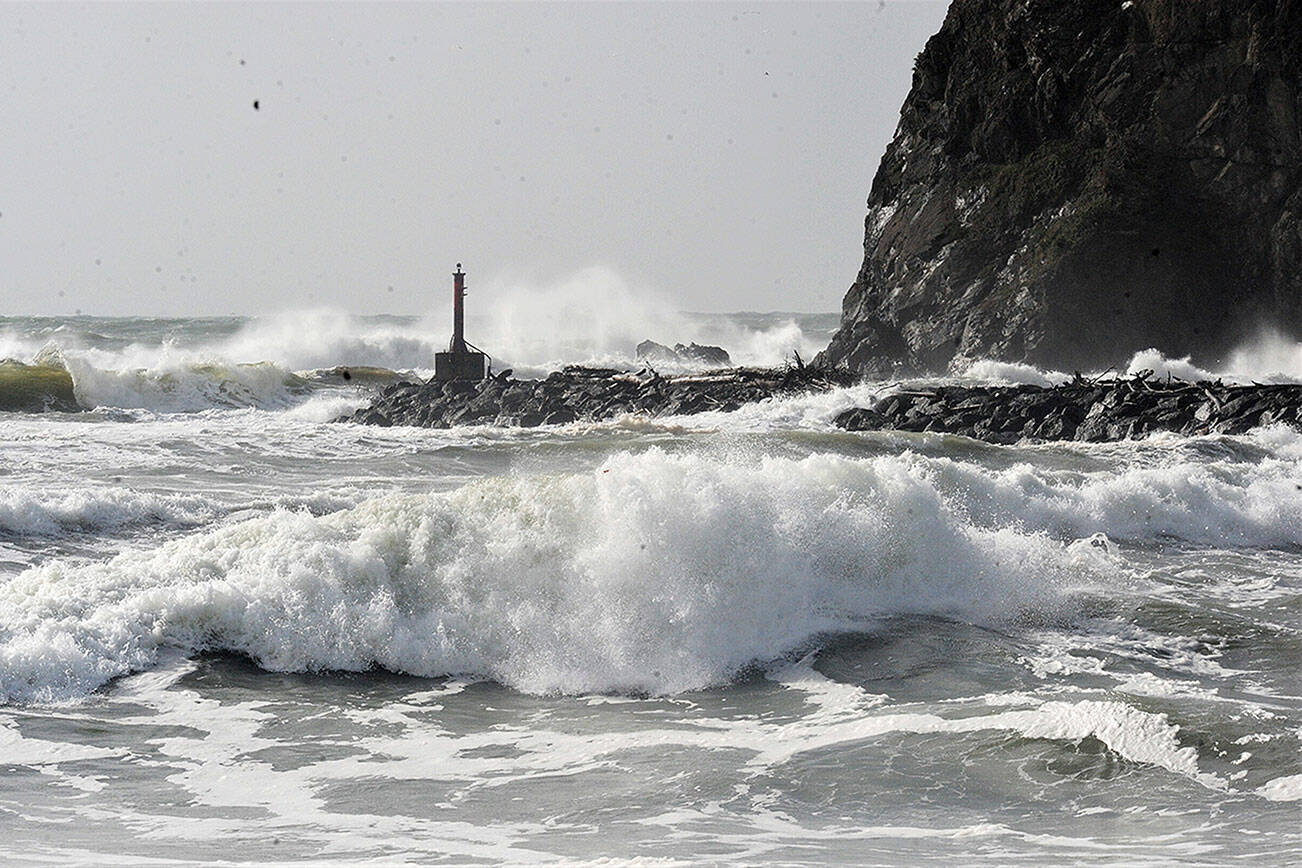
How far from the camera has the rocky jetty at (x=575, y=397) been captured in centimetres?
3114

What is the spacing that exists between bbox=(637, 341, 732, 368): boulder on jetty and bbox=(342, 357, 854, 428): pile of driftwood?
18.2 metres

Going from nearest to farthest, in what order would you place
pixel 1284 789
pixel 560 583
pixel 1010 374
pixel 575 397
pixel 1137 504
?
pixel 1284 789
pixel 560 583
pixel 1137 504
pixel 575 397
pixel 1010 374

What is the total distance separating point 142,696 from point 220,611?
45.8 inches

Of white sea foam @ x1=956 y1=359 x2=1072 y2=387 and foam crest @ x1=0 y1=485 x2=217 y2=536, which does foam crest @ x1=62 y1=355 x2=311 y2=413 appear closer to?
white sea foam @ x1=956 y1=359 x2=1072 y2=387

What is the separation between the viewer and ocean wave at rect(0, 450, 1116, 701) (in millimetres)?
10453

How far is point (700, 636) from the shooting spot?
10.8m

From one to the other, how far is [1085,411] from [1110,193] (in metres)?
17.0

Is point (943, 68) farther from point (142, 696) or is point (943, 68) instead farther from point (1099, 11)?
point (142, 696)

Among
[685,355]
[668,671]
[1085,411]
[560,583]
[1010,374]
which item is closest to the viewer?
[668,671]

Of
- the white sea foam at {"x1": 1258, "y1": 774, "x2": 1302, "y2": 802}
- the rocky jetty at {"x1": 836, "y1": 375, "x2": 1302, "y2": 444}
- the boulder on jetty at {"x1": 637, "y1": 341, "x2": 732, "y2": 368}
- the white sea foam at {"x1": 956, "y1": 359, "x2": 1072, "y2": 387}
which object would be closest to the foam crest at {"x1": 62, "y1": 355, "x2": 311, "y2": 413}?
the boulder on jetty at {"x1": 637, "y1": 341, "x2": 732, "y2": 368}

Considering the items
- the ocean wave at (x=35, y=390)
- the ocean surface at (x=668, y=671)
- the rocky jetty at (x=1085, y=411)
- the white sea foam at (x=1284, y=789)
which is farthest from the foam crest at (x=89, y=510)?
the ocean wave at (x=35, y=390)

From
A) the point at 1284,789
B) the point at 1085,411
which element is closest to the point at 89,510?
the point at 1284,789

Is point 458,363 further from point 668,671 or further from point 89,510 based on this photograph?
point 668,671

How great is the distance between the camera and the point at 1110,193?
135ft
